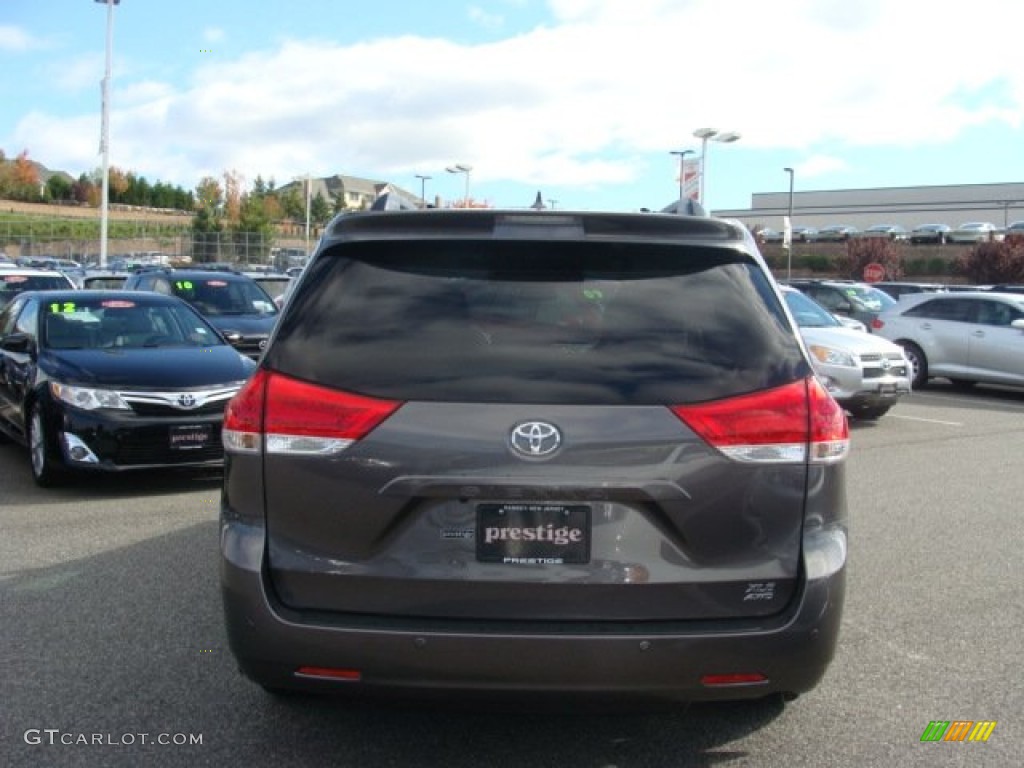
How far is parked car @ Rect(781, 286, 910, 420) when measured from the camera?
12.9 m

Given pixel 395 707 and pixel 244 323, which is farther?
pixel 244 323

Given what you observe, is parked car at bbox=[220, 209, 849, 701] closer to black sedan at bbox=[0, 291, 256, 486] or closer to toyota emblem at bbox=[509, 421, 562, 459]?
toyota emblem at bbox=[509, 421, 562, 459]

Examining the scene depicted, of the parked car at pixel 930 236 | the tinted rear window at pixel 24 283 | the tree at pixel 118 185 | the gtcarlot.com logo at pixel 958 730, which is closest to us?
the gtcarlot.com logo at pixel 958 730

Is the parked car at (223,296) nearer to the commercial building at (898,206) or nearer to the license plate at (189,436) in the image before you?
the license plate at (189,436)

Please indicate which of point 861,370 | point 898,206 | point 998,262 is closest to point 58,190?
point 898,206

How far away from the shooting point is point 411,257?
332cm

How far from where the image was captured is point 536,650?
3.06 meters

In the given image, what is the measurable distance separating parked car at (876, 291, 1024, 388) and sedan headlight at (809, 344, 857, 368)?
4.97 meters

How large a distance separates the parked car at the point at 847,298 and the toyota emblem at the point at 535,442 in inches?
788

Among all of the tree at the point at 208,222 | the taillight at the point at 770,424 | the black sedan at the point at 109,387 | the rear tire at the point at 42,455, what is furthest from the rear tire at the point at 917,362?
the tree at the point at 208,222

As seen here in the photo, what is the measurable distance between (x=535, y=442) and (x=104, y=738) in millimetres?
2076

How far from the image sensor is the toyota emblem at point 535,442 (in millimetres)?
3070

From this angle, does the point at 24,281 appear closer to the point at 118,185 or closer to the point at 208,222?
the point at 208,222

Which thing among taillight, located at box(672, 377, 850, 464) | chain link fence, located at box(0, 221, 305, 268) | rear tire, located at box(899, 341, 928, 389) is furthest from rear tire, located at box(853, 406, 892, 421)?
chain link fence, located at box(0, 221, 305, 268)
